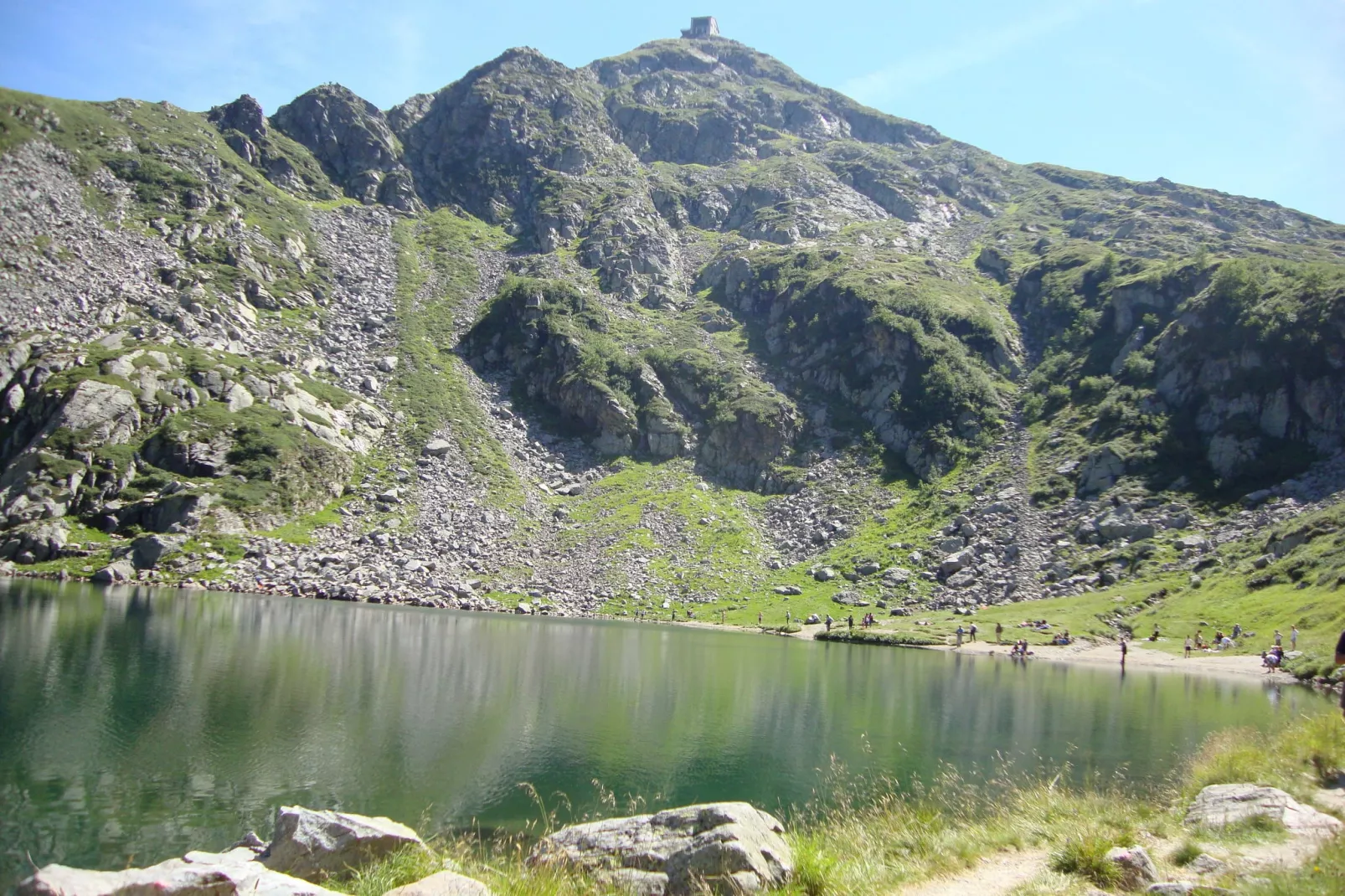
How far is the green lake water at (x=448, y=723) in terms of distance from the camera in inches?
810

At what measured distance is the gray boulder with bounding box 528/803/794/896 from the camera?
11.8 meters

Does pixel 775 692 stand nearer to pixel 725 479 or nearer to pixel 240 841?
pixel 240 841

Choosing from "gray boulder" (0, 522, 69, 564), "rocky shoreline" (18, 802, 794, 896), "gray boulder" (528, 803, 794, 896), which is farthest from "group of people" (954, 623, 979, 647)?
"gray boulder" (0, 522, 69, 564)

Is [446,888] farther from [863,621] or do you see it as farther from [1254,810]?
[863,621]

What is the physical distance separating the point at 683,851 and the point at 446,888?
415 centimetres

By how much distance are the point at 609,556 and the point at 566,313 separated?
72.9m

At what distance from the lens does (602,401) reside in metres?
144

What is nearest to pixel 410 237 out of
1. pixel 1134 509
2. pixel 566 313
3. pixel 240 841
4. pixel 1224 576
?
pixel 566 313

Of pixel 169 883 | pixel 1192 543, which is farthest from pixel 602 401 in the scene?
pixel 169 883

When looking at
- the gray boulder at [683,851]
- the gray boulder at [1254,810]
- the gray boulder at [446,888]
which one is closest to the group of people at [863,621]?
the gray boulder at [1254,810]

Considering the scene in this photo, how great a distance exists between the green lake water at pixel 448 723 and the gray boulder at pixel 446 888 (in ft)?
31.3

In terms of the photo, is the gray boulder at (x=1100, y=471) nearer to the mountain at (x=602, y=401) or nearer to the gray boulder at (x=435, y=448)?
the mountain at (x=602, y=401)

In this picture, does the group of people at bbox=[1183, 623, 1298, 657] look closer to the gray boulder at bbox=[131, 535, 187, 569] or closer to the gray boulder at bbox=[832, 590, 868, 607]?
the gray boulder at bbox=[832, 590, 868, 607]

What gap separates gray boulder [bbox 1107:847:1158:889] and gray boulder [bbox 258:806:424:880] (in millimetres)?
11692
